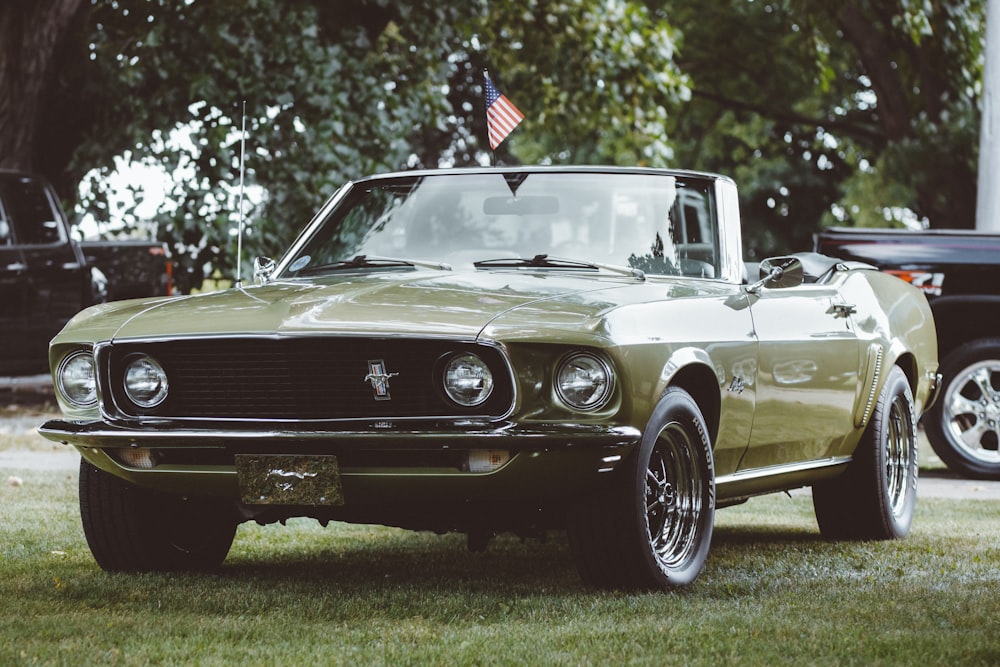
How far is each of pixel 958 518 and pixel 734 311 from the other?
2.96 meters

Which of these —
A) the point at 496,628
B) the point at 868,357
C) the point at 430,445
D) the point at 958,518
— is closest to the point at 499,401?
the point at 430,445

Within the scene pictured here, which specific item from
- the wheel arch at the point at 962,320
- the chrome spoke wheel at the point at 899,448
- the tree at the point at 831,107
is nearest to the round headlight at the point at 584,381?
the chrome spoke wheel at the point at 899,448

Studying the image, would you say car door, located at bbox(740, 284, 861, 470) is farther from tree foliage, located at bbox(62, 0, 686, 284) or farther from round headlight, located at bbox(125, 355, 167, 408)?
tree foliage, located at bbox(62, 0, 686, 284)

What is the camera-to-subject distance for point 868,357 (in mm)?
7027

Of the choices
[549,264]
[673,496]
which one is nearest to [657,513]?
[673,496]

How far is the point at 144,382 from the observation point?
18.0 feet

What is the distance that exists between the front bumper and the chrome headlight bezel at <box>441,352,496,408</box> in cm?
10

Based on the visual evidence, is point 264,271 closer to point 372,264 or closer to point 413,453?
point 372,264

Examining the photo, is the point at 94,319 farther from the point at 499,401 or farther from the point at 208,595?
the point at 499,401

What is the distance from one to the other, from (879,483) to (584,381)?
2.64 metres

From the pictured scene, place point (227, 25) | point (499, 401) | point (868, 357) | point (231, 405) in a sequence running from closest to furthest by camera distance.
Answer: point (499, 401), point (231, 405), point (868, 357), point (227, 25)

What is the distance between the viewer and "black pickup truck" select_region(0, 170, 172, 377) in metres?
13.4

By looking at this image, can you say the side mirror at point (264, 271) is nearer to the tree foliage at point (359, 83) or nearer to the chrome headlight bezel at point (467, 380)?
the tree foliage at point (359, 83)

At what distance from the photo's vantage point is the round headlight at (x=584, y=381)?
16.5ft
